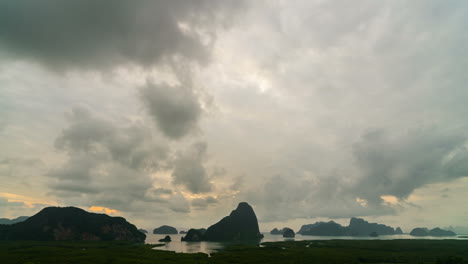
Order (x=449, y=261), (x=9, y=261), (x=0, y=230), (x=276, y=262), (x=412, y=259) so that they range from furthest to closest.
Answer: (x=0, y=230)
(x=412, y=259)
(x=276, y=262)
(x=9, y=261)
(x=449, y=261)

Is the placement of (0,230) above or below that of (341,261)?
above

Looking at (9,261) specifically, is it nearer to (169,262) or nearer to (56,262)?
(56,262)

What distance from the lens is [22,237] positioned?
19900 cm

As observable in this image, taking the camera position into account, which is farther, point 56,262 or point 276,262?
point 276,262

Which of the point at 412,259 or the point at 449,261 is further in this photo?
the point at 412,259

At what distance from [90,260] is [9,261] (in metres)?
24.5

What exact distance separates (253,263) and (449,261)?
60830 millimetres

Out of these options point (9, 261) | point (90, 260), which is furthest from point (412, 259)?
point (9, 261)

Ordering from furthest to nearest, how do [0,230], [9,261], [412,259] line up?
[0,230] → [412,259] → [9,261]

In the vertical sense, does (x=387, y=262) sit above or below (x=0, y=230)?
below

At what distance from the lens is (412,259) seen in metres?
96.5

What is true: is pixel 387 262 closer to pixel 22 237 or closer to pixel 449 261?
pixel 449 261

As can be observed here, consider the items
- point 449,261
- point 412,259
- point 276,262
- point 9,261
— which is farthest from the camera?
point 412,259

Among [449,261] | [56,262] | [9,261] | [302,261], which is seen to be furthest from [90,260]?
[449,261]
